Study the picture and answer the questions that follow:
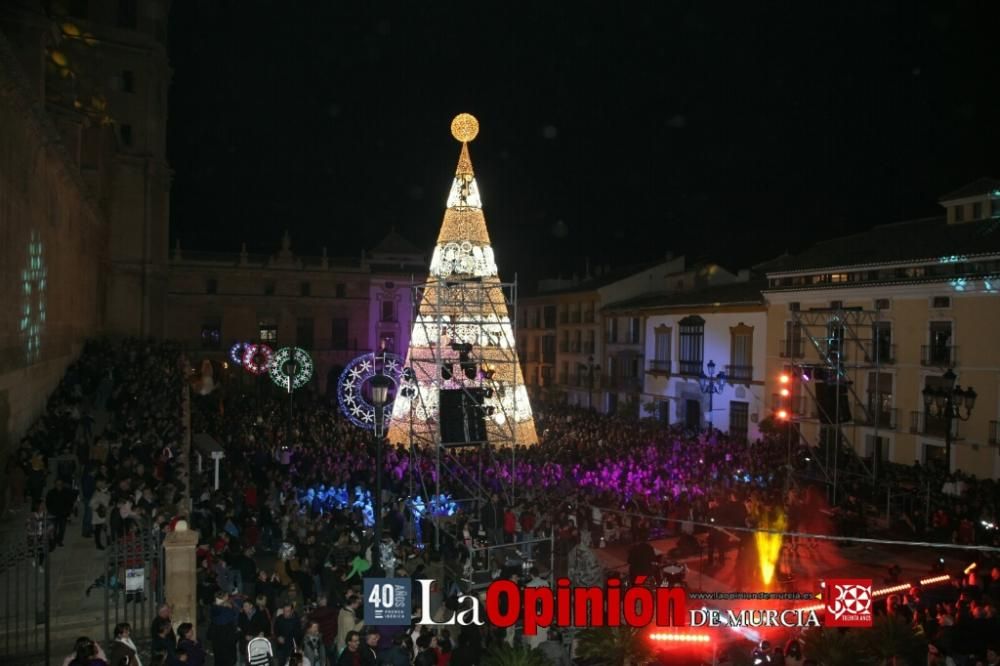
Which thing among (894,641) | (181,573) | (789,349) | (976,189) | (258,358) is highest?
(976,189)

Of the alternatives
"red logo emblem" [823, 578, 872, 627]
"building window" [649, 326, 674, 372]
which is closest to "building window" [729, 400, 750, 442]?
"building window" [649, 326, 674, 372]

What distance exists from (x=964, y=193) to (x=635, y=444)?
1356 centimetres

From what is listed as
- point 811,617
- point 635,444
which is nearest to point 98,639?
point 811,617

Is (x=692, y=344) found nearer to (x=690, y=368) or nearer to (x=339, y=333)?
(x=690, y=368)

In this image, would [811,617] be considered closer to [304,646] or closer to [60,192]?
[304,646]

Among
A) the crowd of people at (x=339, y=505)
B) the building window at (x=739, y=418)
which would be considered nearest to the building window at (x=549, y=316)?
the building window at (x=739, y=418)

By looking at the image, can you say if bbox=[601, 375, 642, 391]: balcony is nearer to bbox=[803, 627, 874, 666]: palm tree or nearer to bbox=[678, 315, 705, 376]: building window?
bbox=[678, 315, 705, 376]: building window

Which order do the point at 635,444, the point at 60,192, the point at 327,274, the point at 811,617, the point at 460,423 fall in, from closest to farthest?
the point at 811,617
the point at 460,423
the point at 60,192
the point at 635,444
the point at 327,274

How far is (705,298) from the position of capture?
35844 mm

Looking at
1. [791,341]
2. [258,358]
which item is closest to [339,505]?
[258,358]

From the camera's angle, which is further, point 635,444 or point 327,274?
point 327,274

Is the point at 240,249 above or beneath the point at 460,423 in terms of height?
above

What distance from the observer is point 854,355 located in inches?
1039

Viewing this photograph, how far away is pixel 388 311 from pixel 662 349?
2119 cm
